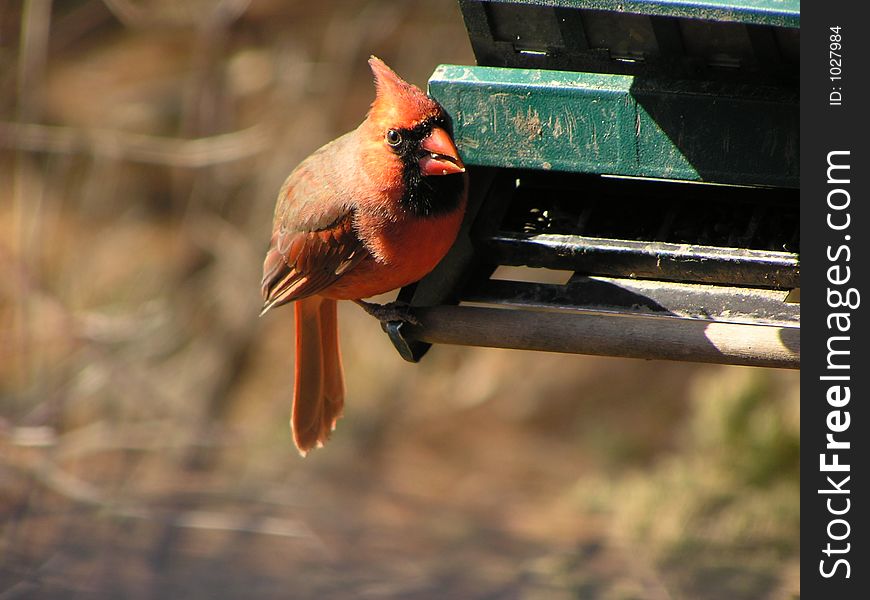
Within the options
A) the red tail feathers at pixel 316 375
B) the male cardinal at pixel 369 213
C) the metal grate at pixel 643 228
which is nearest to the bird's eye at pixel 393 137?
the male cardinal at pixel 369 213

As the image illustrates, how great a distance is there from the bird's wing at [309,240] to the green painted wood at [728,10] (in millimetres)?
924

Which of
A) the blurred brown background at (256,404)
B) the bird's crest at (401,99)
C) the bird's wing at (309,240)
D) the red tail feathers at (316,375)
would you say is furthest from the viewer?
the blurred brown background at (256,404)

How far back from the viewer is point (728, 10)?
2047mm

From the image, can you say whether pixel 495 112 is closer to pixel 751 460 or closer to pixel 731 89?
pixel 731 89

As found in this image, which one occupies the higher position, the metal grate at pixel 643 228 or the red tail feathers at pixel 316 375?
the metal grate at pixel 643 228

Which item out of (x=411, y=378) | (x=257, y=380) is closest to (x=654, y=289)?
(x=411, y=378)

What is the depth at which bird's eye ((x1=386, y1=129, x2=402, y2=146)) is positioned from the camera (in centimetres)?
265

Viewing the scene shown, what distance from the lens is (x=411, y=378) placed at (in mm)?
6375

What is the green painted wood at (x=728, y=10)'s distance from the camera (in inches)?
79.1

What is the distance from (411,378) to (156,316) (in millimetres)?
1579

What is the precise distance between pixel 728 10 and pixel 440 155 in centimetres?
74
